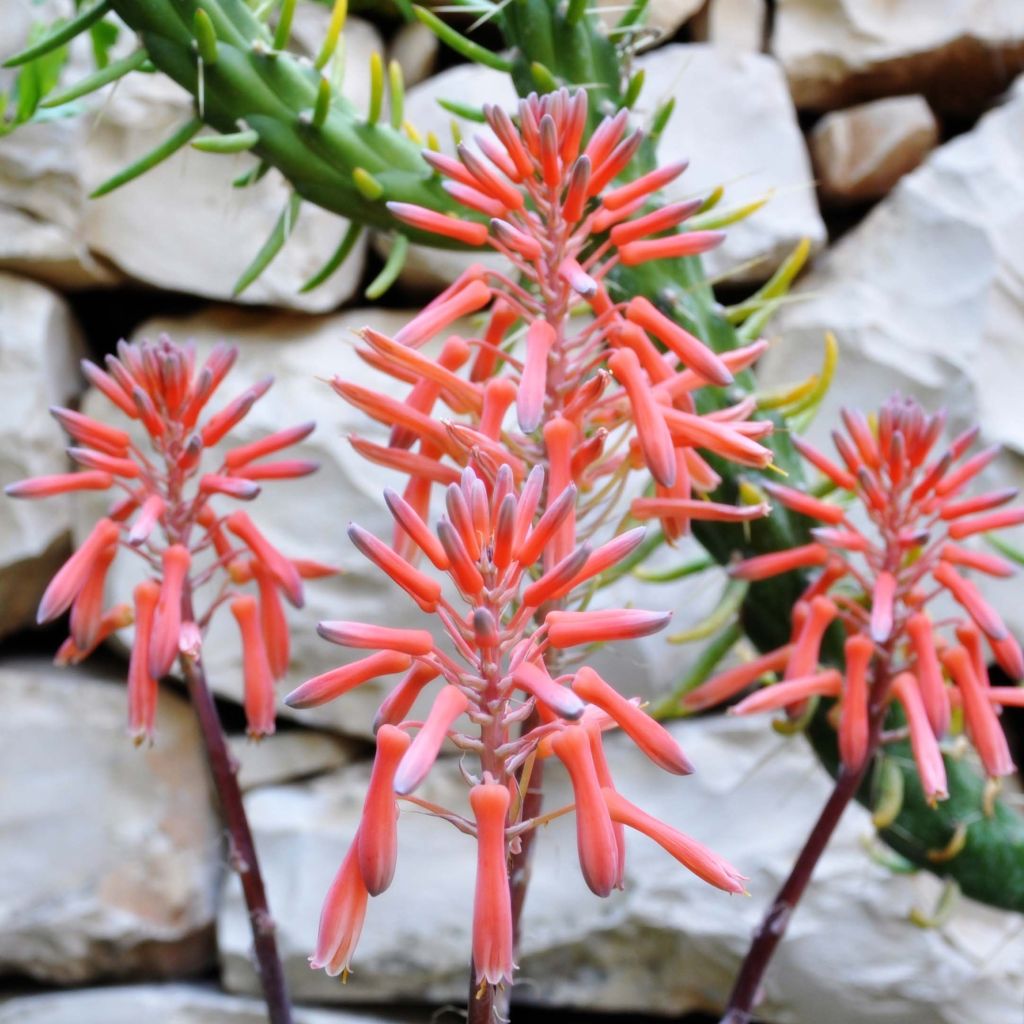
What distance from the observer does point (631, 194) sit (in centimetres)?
48

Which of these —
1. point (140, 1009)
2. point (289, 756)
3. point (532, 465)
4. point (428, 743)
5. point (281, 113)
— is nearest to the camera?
point (428, 743)

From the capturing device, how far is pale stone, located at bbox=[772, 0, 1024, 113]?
1.14m

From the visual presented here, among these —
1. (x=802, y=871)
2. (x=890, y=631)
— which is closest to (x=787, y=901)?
(x=802, y=871)

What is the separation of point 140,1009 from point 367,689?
1.18ft

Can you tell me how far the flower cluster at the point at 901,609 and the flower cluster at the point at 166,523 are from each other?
0.84ft

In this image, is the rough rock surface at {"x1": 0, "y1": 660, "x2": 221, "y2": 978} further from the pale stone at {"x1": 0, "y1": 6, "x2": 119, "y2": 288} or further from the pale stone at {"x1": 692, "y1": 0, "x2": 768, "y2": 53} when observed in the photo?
the pale stone at {"x1": 692, "y1": 0, "x2": 768, "y2": 53}

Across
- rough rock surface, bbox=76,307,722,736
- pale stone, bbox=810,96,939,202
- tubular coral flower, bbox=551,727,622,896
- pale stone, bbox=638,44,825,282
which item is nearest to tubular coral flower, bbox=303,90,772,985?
tubular coral flower, bbox=551,727,622,896

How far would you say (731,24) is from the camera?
A: 1164 millimetres

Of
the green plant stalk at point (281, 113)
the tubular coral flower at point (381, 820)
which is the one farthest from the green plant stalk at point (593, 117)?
the tubular coral flower at point (381, 820)

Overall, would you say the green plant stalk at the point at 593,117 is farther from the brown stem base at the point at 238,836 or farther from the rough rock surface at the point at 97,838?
the rough rock surface at the point at 97,838

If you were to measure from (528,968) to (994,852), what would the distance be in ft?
1.56

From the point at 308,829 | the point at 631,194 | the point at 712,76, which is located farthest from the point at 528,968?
the point at 712,76

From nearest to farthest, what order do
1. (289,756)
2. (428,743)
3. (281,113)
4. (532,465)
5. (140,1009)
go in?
(428,743) → (532,465) → (281,113) → (140,1009) → (289,756)

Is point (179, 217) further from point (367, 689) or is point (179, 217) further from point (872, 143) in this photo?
point (872, 143)
